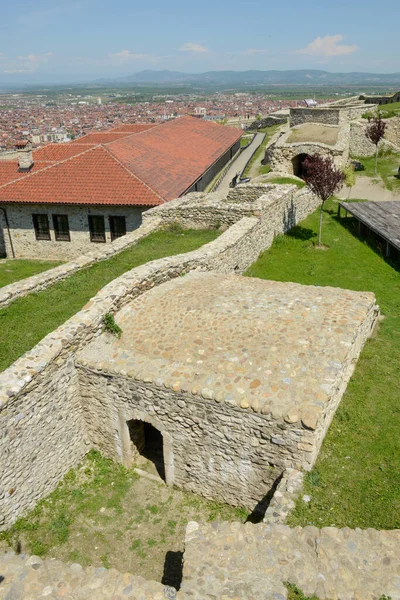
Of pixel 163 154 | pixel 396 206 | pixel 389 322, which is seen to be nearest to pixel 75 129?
pixel 163 154

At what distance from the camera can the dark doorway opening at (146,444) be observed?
9727 millimetres

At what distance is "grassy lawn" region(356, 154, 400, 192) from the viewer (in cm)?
3017

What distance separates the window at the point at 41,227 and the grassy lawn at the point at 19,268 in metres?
1.30

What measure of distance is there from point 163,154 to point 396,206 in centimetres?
1355

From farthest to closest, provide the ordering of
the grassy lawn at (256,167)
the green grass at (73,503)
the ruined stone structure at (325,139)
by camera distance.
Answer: the grassy lawn at (256,167)
the ruined stone structure at (325,139)
the green grass at (73,503)

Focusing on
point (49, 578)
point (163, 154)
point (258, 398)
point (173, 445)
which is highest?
point (163, 154)

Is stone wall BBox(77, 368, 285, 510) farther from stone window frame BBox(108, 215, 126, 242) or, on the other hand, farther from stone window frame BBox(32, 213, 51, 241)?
stone window frame BBox(32, 213, 51, 241)

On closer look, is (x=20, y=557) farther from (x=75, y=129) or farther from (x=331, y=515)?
(x=75, y=129)

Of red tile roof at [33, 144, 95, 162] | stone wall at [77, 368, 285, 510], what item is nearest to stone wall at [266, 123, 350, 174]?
red tile roof at [33, 144, 95, 162]

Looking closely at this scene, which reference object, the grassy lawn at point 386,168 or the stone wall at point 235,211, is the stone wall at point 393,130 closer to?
the grassy lawn at point 386,168

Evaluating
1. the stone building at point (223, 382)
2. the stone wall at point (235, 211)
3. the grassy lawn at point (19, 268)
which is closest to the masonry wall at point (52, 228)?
the grassy lawn at point (19, 268)

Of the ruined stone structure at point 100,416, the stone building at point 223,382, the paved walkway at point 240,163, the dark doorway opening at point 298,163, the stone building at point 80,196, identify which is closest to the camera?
the ruined stone structure at point 100,416

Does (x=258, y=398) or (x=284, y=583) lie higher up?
(x=258, y=398)

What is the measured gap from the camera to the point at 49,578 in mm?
5840
